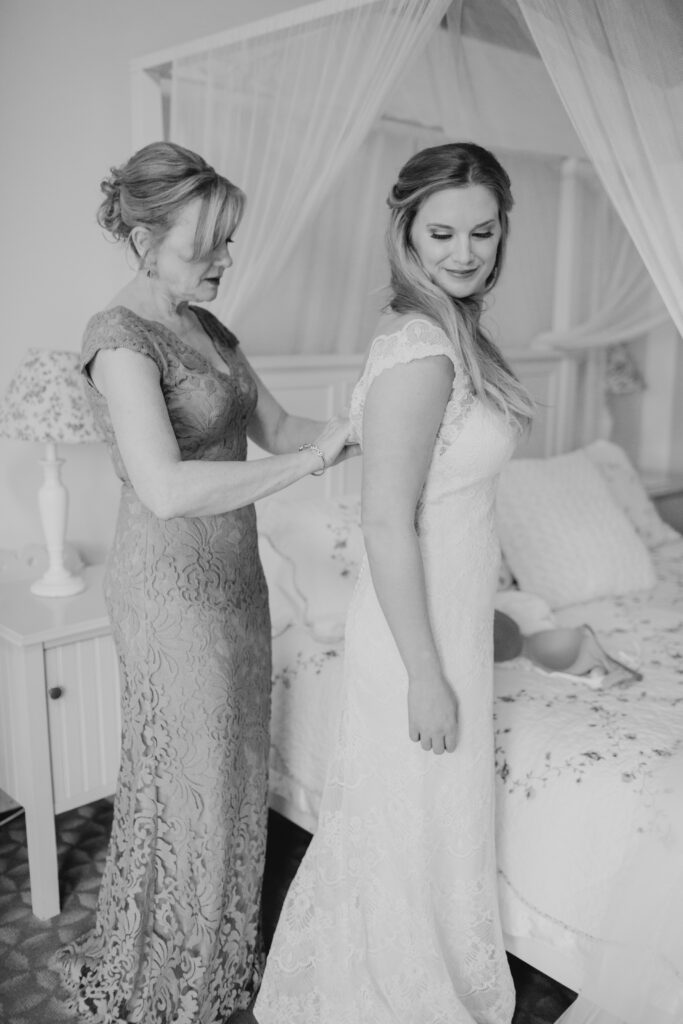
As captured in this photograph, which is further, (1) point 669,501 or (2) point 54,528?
(1) point 669,501

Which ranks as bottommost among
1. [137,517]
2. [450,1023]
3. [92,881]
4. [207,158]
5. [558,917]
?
[92,881]

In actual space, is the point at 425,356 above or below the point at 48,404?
above

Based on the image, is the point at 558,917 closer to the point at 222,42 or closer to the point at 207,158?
the point at 207,158

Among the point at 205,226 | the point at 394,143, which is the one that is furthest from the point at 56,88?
the point at 205,226

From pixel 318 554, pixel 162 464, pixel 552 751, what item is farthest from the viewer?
pixel 318 554

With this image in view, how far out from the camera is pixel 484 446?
1.62 meters

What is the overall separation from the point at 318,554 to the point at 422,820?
106cm

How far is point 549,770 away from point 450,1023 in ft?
1.65

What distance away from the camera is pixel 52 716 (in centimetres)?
238

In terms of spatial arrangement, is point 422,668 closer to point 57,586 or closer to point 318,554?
point 318,554

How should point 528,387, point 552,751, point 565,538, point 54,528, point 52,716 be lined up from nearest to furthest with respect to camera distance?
1. point 552,751
2. point 52,716
3. point 54,528
4. point 565,538
5. point 528,387

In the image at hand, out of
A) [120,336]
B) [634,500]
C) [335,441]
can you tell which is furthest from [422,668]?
[634,500]

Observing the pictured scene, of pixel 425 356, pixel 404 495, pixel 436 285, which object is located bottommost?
pixel 404 495

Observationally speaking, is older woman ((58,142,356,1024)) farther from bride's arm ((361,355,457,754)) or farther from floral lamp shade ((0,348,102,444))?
floral lamp shade ((0,348,102,444))
